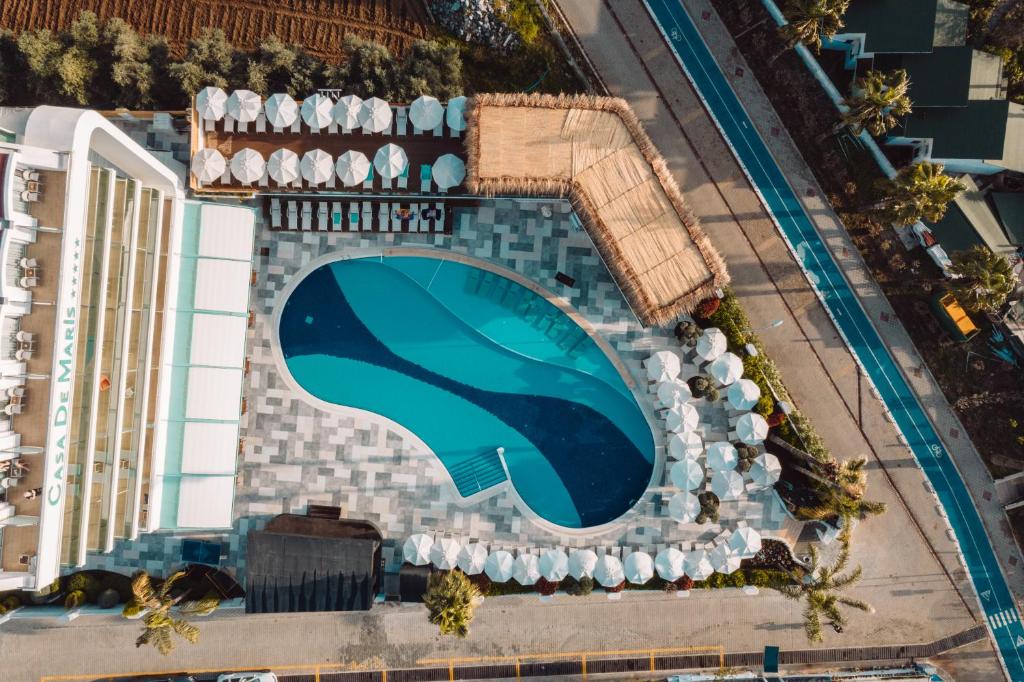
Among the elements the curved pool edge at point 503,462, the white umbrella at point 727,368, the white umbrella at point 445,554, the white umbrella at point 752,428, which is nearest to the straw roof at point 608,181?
the white umbrella at point 727,368

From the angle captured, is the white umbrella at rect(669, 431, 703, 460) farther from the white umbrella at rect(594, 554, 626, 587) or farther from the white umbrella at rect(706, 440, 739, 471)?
the white umbrella at rect(594, 554, 626, 587)

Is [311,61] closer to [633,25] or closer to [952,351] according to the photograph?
[633,25]

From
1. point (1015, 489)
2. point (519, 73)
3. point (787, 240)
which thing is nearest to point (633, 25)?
point (519, 73)

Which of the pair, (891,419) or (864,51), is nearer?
(864,51)

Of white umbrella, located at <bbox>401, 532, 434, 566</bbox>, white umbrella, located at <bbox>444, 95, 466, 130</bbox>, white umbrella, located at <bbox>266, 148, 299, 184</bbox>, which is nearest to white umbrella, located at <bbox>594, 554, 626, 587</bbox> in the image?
white umbrella, located at <bbox>401, 532, 434, 566</bbox>

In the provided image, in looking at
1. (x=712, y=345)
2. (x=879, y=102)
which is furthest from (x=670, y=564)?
(x=879, y=102)

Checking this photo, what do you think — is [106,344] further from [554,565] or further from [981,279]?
[981,279]

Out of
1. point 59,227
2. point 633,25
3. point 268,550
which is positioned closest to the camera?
point 59,227

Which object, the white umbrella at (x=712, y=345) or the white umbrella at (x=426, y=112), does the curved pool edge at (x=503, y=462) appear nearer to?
the white umbrella at (x=712, y=345)
